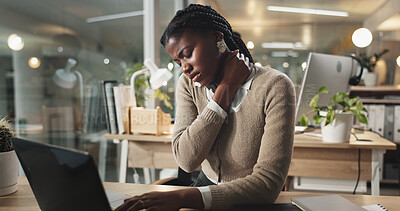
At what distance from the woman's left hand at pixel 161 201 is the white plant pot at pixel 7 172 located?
0.42 m

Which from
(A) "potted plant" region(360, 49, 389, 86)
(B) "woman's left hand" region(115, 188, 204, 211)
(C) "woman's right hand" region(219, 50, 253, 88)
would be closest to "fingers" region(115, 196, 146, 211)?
(B) "woman's left hand" region(115, 188, 204, 211)

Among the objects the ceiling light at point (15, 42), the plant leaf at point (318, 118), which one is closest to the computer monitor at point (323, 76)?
the plant leaf at point (318, 118)

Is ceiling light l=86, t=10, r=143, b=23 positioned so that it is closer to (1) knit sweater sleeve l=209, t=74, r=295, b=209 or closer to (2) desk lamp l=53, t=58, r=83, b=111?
(2) desk lamp l=53, t=58, r=83, b=111

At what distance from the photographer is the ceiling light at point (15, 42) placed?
5.45 feet

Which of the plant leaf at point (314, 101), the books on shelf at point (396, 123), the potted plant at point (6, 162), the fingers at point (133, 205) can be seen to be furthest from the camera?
the books on shelf at point (396, 123)

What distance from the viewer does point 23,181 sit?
38.9 inches

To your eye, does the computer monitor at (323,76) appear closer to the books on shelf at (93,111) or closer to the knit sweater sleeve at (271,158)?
the knit sweater sleeve at (271,158)

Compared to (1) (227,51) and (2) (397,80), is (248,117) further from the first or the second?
(2) (397,80)

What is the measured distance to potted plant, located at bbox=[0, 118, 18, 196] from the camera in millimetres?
869

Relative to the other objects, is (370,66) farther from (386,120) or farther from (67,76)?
(67,76)

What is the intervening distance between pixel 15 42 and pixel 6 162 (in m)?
1.05

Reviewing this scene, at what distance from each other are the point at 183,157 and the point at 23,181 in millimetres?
507

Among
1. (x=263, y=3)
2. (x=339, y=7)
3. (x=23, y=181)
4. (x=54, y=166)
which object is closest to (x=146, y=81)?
(x=23, y=181)

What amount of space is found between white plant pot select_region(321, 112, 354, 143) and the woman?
29.9 inches
